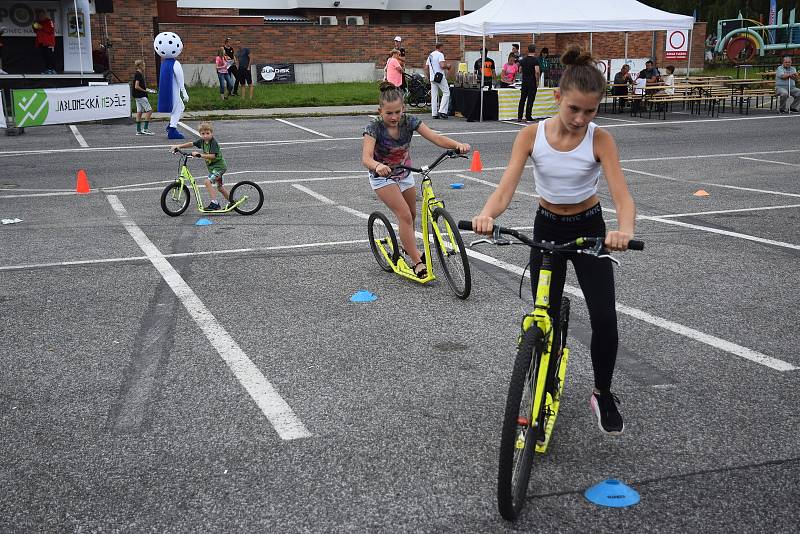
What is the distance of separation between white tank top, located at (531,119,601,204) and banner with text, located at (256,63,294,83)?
35941 millimetres

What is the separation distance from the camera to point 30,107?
910 inches

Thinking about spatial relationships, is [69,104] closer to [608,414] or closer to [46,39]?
[46,39]

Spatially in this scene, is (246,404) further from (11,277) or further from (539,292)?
(11,277)

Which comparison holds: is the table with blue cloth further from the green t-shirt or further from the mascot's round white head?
the green t-shirt

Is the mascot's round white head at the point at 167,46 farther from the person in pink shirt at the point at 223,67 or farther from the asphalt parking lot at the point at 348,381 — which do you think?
the asphalt parking lot at the point at 348,381

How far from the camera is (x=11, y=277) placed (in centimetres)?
853

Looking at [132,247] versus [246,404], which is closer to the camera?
[246,404]

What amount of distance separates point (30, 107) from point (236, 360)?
1955 centimetres

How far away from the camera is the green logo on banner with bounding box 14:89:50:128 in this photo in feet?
74.8

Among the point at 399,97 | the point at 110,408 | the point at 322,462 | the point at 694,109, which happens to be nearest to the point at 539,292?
the point at 322,462

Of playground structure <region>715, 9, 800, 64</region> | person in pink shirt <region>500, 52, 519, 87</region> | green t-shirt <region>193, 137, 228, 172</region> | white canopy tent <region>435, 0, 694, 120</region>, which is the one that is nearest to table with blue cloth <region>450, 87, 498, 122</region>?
white canopy tent <region>435, 0, 694, 120</region>

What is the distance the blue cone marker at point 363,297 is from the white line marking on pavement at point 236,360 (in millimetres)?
1190

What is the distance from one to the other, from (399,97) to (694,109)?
2331cm

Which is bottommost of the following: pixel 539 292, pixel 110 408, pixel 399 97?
pixel 110 408
